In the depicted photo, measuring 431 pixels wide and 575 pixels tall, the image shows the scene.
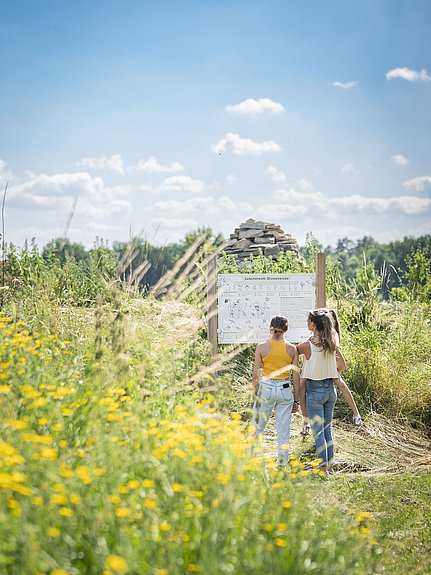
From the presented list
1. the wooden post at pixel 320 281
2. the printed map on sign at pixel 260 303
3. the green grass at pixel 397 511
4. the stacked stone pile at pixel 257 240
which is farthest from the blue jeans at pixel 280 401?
the stacked stone pile at pixel 257 240

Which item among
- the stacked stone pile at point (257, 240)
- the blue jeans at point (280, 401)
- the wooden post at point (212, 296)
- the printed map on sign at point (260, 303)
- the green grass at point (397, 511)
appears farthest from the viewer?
the stacked stone pile at point (257, 240)

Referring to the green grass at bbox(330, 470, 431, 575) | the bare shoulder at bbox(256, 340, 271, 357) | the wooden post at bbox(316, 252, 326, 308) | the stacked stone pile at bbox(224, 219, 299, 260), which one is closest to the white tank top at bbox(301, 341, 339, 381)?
the bare shoulder at bbox(256, 340, 271, 357)

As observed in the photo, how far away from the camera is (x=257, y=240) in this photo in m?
12.9

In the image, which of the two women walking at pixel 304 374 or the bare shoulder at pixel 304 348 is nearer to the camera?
the two women walking at pixel 304 374

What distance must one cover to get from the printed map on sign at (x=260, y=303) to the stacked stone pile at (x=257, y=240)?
455cm

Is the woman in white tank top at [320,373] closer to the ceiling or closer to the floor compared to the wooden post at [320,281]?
closer to the floor

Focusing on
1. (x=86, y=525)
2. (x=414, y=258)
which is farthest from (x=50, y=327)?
(x=414, y=258)

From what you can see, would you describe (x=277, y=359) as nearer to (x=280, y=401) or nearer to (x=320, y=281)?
(x=280, y=401)

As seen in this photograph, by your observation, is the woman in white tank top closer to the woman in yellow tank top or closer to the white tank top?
the white tank top

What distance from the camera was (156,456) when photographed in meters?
3.34

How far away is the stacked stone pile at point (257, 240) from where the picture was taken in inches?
500

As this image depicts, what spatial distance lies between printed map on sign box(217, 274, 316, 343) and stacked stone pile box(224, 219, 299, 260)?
179 inches

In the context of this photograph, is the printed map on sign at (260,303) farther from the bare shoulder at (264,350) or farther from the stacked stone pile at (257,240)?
the stacked stone pile at (257,240)

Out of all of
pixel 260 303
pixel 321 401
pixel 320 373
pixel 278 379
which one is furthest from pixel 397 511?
pixel 260 303
